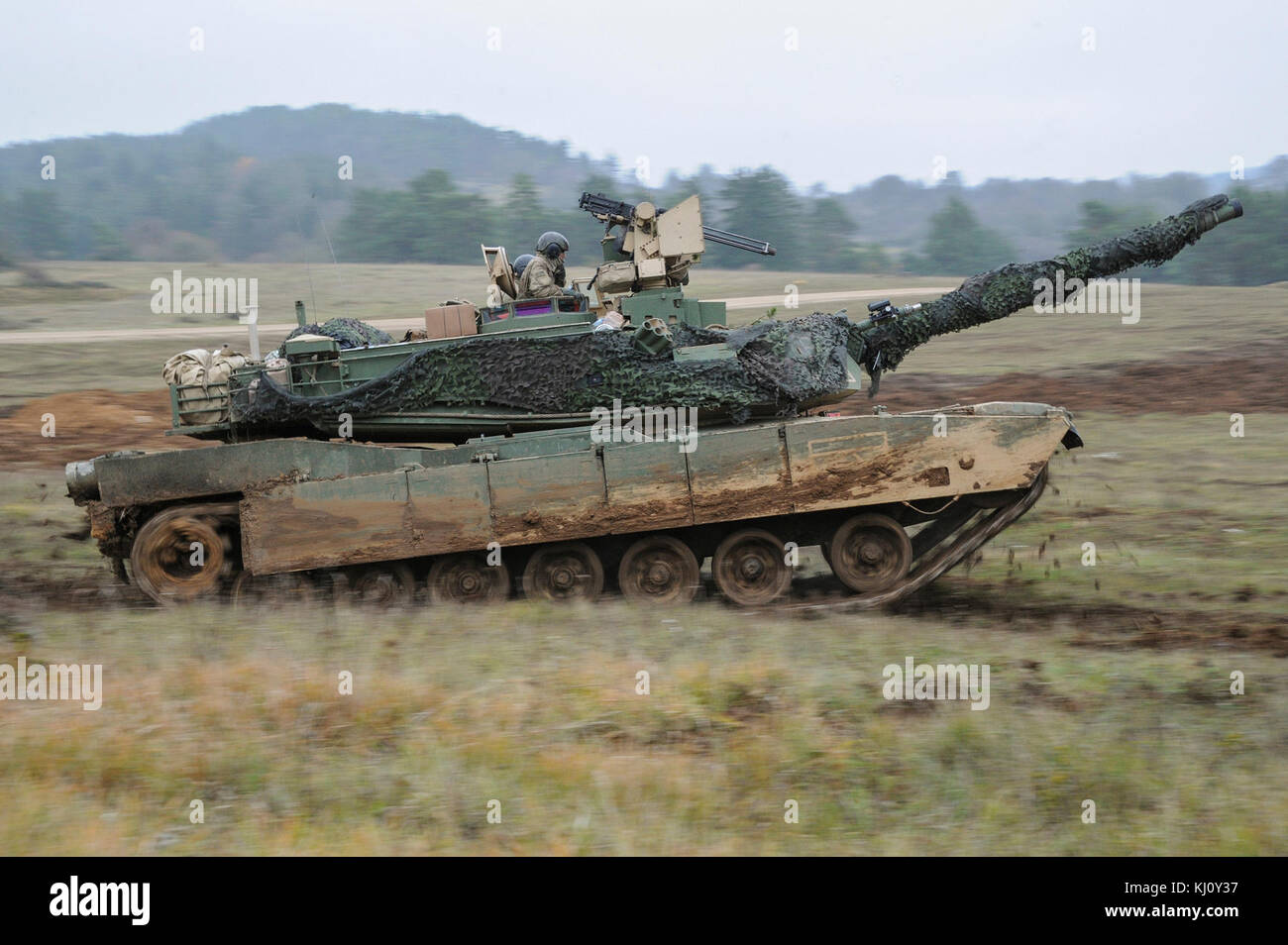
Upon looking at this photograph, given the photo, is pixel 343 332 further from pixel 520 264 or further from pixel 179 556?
pixel 179 556

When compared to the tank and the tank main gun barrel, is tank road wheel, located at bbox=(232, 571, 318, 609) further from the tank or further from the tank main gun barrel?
the tank main gun barrel

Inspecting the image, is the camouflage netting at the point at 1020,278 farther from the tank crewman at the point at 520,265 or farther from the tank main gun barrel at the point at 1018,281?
the tank crewman at the point at 520,265

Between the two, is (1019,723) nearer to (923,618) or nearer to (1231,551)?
(923,618)

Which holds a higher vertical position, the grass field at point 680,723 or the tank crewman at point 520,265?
the tank crewman at point 520,265

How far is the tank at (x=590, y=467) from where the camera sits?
10508mm

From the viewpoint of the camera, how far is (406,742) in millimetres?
7309

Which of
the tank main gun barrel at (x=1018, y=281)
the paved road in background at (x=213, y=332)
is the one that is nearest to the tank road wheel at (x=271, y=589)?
the tank main gun barrel at (x=1018, y=281)

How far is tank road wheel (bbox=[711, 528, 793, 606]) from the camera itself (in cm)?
1101

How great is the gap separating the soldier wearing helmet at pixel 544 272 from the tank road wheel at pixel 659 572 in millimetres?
2597

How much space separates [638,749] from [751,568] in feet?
13.5

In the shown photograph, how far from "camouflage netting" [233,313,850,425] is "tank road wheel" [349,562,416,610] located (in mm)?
1456

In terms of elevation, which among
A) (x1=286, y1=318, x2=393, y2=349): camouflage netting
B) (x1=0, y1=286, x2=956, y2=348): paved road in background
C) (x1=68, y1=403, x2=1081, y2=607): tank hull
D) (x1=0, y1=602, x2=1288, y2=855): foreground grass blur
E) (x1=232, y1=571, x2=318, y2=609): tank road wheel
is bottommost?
(x1=0, y1=602, x2=1288, y2=855): foreground grass blur

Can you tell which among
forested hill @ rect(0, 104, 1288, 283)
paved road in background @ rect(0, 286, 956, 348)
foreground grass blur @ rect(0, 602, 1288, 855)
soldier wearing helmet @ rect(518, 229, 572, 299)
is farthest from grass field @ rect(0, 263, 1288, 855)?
paved road in background @ rect(0, 286, 956, 348)

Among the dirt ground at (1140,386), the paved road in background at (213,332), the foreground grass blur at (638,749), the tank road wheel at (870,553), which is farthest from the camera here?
the paved road in background at (213,332)
